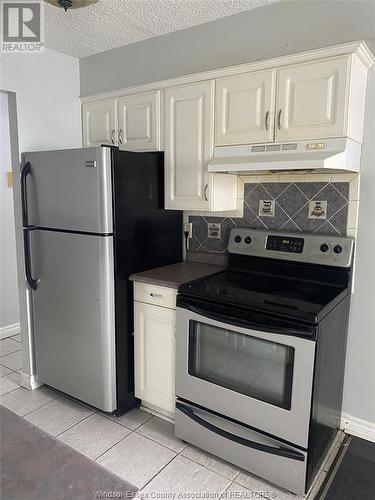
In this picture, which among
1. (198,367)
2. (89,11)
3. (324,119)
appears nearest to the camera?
(324,119)

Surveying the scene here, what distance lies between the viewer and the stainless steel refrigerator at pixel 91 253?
7.32 feet

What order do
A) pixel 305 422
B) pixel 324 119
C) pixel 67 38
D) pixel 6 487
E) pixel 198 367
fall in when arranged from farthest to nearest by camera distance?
pixel 67 38
pixel 198 367
pixel 324 119
pixel 305 422
pixel 6 487

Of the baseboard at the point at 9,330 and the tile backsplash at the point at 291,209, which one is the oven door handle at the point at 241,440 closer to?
the tile backsplash at the point at 291,209

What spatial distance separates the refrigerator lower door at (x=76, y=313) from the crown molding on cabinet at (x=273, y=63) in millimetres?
1058

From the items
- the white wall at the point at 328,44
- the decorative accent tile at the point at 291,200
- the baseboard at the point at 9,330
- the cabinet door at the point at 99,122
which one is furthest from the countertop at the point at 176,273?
the baseboard at the point at 9,330

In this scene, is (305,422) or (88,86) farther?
(88,86)

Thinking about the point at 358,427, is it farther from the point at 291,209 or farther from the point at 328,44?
the point at 328,44

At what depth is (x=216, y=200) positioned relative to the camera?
236 cm

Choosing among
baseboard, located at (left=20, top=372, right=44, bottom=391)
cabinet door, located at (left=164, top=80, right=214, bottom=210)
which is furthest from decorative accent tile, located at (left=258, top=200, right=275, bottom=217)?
baseboard, located at (left=20, top=372, right=44, bottom=391)

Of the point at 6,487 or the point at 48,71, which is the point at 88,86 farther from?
the point at 6,487

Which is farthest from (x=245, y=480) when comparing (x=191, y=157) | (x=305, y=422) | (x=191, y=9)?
(x=191, y=9)

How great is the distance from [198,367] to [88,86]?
2291mm

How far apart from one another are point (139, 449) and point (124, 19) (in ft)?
8.32

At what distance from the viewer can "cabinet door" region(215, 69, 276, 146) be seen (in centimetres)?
202
